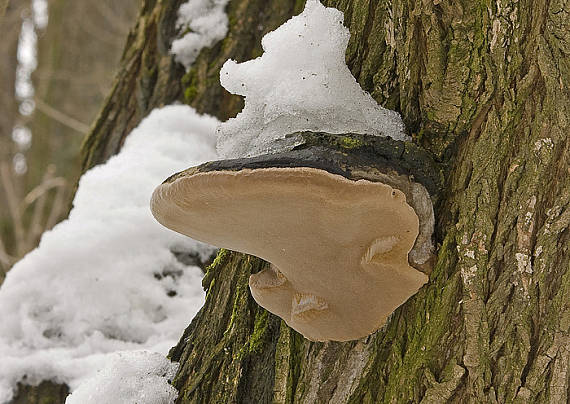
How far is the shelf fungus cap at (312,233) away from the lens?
963mm

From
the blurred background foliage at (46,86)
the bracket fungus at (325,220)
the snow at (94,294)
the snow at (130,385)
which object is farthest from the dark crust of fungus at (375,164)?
the blurred background foliage at (46,86)

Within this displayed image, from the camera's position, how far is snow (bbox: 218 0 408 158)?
1.28 meters

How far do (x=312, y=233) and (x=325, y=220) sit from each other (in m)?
0.05

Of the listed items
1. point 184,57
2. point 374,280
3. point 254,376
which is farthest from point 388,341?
point 184,57

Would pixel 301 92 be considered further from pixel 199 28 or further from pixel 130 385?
pixel 199 28

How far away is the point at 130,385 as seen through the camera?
1.63 m

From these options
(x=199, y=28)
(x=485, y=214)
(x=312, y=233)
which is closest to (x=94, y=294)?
(x=199, y=28)

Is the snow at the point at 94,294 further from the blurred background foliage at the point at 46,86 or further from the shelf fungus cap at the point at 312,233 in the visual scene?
the blurred background foliage at the point at 46,86

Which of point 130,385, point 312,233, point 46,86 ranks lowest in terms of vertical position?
point 130,385

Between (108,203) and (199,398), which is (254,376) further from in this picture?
(108,203)

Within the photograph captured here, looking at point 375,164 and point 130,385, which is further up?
point 375,164

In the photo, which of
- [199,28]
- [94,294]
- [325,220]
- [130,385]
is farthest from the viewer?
[199,28]

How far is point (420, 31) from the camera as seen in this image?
123cm

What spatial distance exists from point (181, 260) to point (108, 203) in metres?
0.39
